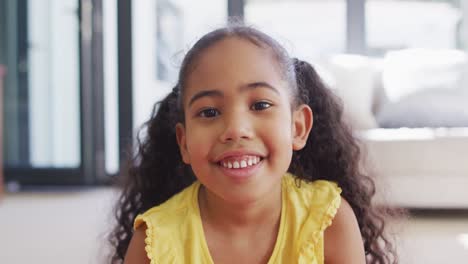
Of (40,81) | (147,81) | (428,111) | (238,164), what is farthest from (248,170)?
(147,81)

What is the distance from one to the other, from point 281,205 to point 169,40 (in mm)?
3341

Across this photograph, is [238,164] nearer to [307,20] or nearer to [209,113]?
[209,113]

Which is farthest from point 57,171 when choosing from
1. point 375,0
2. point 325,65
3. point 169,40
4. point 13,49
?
point 375,0

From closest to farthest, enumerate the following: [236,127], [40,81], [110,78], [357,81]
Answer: [236,127]
[357,81]
[40,81]
[110,78]

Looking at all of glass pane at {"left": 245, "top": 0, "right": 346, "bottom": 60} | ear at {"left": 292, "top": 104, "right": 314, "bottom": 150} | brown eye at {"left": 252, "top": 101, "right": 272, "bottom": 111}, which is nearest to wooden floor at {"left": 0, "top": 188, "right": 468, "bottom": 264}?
ear at {"left": 292, "top": 104, "right": 314, "bottom": 150}

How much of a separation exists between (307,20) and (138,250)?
321 cm

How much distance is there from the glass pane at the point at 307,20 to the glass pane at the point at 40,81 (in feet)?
3.86

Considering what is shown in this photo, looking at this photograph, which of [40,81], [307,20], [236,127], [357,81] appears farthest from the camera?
[307,20]

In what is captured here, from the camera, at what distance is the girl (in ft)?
3.07

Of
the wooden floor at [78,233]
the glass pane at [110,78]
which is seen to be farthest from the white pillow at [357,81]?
the glass pane at [110,78]

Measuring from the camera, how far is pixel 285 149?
37.9 inches

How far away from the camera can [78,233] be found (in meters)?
2.34

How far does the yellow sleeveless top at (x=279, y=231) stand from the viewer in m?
1.00

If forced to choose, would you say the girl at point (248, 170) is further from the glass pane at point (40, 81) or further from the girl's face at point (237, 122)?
the glass pane at point (40, 81)
